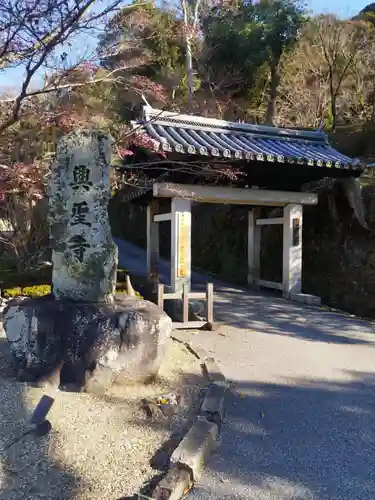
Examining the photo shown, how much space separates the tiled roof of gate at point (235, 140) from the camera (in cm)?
870

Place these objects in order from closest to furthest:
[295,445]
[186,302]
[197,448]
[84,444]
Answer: [197,448] → [84,444] → [295,445] → [186,302]

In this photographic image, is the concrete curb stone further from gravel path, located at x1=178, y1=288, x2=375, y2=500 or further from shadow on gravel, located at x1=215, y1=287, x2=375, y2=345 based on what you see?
shadow on gravel, located at x1=215, y1=287, x2=375, y2=345

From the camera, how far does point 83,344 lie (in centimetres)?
427

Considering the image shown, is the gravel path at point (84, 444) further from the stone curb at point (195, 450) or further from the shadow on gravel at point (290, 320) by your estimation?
the shadow on gravel at point (290, 320)

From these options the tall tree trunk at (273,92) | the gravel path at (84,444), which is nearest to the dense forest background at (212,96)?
the tall tree trunk at (273,92)

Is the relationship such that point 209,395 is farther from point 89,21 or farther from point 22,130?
point 22,130

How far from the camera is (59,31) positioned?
5055 mm

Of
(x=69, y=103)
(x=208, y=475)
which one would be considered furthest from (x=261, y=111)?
(x=208, y=475)

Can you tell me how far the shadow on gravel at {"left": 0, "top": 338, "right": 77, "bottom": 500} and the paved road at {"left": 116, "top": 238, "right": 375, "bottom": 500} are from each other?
891mm

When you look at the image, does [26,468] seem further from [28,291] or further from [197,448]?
[28,291]

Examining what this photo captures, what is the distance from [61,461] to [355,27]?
21.0 metres

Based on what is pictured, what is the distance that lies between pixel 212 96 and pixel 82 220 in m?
15.2

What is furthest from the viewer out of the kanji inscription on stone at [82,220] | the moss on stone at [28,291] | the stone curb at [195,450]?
the moss on stone at [28,291]

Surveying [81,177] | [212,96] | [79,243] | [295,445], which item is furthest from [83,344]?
[212,96]
